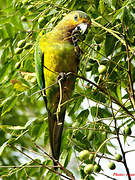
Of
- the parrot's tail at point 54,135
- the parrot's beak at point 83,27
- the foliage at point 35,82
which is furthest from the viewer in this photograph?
the parrot's tail at point 54,135

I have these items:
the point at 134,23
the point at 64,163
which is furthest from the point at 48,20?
the point at 64,163

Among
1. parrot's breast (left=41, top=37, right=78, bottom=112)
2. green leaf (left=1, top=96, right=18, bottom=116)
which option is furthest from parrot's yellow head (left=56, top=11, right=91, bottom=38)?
green leaf (left=1, top=96, right=18, bottom=116)

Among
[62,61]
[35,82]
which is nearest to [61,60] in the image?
[62,61]

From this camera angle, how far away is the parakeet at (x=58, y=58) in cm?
196

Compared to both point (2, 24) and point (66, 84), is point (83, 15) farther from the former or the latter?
point (2, 24)

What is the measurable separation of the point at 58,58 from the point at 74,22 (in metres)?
0.29

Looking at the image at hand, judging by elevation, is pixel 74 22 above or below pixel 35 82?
above

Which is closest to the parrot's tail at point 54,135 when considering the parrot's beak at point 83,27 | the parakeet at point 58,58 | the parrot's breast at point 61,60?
the parakeet at point 58,58

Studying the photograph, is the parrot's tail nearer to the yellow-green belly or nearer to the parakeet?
the parakeet

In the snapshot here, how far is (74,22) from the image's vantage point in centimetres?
207

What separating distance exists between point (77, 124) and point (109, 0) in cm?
77

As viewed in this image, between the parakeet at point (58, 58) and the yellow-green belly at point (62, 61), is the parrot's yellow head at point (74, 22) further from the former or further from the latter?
the yellow-green belly at point (62, 61)

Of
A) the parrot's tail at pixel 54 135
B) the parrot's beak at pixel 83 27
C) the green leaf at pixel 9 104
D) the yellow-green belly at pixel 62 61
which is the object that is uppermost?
the parrot's beak at pixel 83 27

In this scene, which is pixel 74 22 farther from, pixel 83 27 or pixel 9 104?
pixel 9 104
